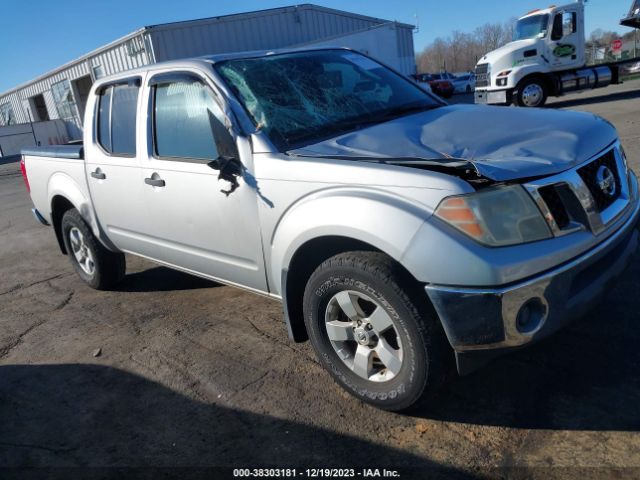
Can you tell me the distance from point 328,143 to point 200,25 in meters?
21.9

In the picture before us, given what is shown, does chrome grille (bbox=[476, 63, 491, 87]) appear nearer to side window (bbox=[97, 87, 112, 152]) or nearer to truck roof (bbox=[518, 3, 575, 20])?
truck roof (bbox=[518, 3, 575, 20])

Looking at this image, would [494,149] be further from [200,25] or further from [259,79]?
[200,25]

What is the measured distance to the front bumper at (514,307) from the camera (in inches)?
86.0

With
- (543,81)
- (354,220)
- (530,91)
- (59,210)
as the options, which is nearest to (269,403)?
(354,220)

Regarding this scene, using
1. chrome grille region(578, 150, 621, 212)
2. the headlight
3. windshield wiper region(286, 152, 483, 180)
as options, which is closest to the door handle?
windshield wiper region(286, 152, 483, 180)

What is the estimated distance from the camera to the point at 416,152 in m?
2.65

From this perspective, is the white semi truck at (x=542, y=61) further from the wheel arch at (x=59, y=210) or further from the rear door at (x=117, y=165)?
the rear door at (x=117, y=165)

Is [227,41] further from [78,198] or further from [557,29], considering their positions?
[78,198]

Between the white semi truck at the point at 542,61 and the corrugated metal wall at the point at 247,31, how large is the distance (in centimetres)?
1155

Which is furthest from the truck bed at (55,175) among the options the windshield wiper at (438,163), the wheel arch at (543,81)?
the wheel arch at (543,81)

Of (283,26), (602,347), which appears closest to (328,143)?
(602,347)

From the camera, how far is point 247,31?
23828 mm

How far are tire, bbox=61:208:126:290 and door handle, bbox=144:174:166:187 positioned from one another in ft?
4.37

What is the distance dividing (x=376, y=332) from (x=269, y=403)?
793 millimetres
